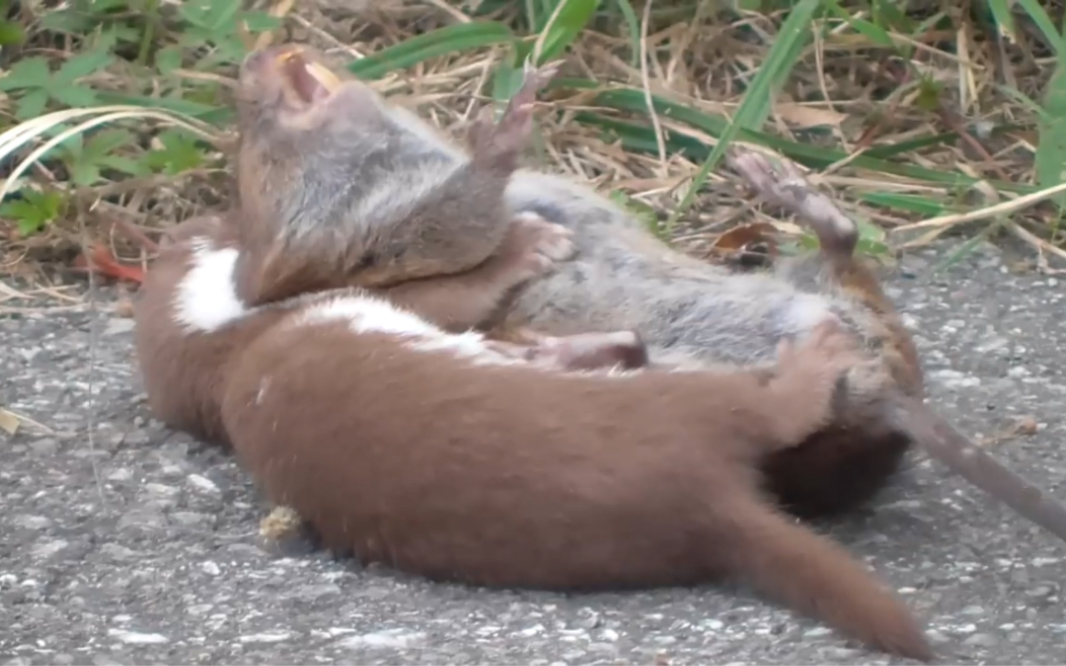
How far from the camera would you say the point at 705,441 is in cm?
190

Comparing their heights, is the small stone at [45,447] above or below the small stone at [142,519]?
below

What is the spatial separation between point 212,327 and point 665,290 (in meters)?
0.67

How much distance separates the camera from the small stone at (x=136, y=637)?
189 centimetres

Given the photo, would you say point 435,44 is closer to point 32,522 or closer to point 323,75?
point 323,75

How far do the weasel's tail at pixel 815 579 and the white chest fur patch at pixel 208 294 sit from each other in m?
0.90

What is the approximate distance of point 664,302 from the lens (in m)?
2.35

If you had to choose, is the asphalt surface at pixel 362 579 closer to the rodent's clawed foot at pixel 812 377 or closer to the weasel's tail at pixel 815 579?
the weasel's tail at pixel 815 579

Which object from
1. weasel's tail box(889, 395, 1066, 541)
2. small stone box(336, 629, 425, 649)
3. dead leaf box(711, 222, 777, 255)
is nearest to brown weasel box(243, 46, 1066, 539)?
weasel's tail box(889, 395, 1066, 541)

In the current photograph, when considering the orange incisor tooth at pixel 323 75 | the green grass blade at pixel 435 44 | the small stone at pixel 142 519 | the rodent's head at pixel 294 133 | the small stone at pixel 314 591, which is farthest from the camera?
the green grass blade at pixel 435 44

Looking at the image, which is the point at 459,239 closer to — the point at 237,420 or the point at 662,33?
the point at 237,420

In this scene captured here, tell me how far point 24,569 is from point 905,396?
3.87ft

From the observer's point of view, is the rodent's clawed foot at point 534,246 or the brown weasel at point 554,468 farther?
the rodent's clawed foot at point 534,246

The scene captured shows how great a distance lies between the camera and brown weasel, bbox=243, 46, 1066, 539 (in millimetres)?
2076

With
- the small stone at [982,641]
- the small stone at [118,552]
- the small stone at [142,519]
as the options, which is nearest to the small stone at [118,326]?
A: the small stone at [142,519]
